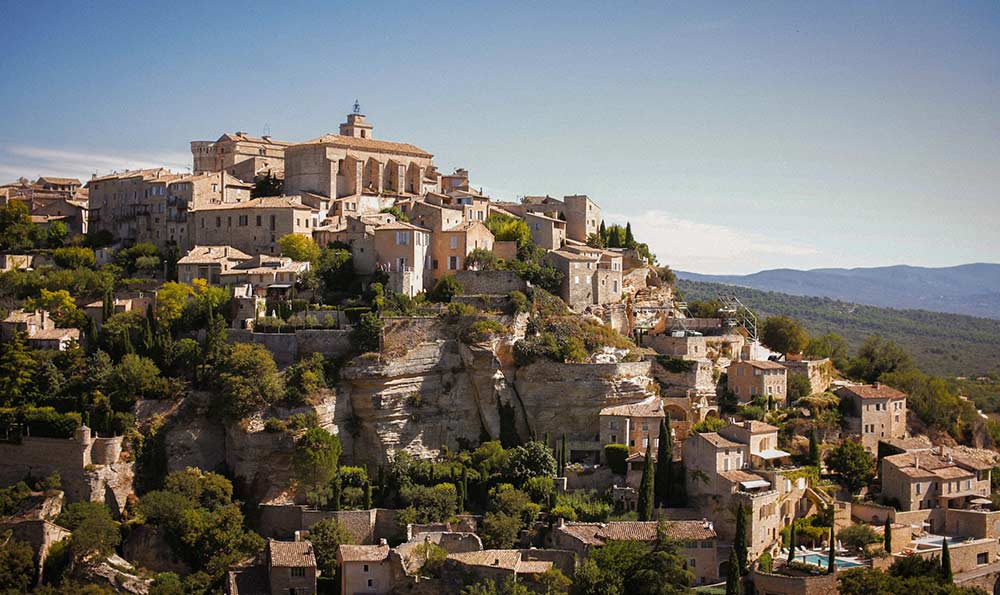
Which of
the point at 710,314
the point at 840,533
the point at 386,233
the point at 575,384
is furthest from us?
the point at 710,314

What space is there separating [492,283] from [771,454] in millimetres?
14603

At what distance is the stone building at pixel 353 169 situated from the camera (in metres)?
57.2

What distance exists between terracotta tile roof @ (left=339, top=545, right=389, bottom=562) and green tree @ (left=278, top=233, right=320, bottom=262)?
16.3m

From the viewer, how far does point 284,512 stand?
41.8 meters

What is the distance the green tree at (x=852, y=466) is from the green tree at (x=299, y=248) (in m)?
24.7

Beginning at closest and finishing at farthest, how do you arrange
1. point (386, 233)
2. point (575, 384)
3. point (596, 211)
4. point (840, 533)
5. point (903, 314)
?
point (840, 533) < point (575, 384) < point (386, 233) < point (596, 211) < point (903, 314)

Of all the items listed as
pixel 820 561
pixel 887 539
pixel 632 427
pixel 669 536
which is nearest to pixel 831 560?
pixel 820 561

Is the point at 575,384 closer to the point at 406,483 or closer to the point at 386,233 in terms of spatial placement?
the point at 406,483

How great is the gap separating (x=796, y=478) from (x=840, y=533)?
2570mm

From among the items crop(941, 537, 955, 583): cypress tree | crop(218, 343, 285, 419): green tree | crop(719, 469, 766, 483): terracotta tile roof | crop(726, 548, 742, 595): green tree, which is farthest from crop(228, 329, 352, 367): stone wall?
crop(941, 537, 955, 583): cypress tree

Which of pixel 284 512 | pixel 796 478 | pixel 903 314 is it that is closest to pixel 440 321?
pixel 284 512

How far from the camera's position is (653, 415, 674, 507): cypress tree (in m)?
41.4

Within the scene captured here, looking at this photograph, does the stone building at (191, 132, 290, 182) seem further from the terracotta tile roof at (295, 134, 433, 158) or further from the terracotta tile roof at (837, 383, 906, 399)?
the terracotta tile roof at (837, 383, 906, 399)

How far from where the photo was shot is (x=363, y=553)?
3806 centimetres
